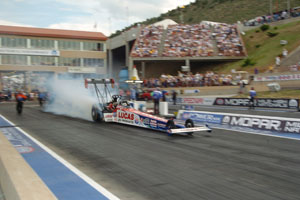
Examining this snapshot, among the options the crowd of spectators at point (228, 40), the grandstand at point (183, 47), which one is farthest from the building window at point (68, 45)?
the crowd of spectators at point (228, 40)

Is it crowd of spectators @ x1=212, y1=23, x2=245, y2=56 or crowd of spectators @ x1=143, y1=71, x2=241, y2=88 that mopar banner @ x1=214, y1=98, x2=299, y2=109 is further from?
crowd of spectators @ x1=212, y1=23, x2=245, y2=56

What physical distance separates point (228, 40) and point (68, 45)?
90.2 ft

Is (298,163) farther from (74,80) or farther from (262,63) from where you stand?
(262,63)

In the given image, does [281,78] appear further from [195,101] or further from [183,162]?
[183,162]

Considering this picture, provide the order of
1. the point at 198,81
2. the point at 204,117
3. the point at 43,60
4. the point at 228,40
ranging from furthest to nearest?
the point at 43,60, the point at 228,40, the point at 198,81, the point at 204,117

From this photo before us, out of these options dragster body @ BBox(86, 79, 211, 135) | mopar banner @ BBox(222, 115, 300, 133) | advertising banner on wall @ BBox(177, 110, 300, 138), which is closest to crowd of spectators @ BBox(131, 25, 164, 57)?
dragster body @ BBox(86, 79, 211, 135)

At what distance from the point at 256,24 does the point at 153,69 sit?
19.7 meters

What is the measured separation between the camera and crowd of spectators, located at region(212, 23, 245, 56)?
43844 mm

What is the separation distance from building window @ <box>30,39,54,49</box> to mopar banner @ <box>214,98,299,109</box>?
33981 millimetres

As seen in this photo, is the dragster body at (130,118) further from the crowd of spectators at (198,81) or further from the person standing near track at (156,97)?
the crowd of spectators at (198,81)

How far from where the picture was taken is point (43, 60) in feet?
169

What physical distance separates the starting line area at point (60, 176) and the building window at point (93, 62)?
47160 mm

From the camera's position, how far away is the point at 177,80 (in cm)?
3831

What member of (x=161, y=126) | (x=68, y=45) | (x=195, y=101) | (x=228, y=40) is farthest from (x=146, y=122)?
(x=68, y=45)
